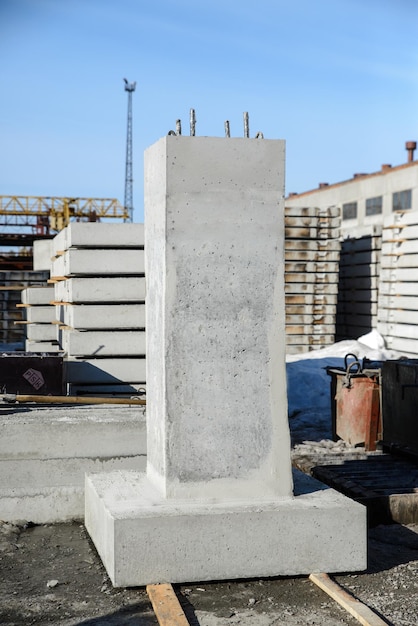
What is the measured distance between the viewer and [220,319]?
5109 mm

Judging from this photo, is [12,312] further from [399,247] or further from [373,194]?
[373,194]

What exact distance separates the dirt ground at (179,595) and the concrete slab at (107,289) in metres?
3.35

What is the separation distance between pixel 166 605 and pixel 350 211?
34728 millimetres

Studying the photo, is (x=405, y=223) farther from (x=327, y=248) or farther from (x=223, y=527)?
(x=223, y=527)

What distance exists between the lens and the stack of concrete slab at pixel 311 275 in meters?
15.8

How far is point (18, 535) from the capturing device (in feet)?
19.1

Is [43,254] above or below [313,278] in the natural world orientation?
above

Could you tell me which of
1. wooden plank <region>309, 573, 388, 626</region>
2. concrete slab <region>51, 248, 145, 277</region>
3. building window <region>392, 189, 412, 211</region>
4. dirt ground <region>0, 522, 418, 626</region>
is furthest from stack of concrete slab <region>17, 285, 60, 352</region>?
building window <region>392, 189, 412, 211</region>

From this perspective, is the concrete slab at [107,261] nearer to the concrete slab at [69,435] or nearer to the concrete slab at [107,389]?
the concrete slab at [107,389]

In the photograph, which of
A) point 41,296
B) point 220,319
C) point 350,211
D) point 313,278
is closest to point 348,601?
point 220,319

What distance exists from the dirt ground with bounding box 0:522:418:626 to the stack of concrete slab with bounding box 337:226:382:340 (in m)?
11.4

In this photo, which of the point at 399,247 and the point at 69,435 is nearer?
the point at 69,435

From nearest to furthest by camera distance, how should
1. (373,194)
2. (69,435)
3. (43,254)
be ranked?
(69,435) → (43,254) → (373,194)

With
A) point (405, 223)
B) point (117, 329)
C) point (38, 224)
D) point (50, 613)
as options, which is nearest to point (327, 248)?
point (405, 223)
